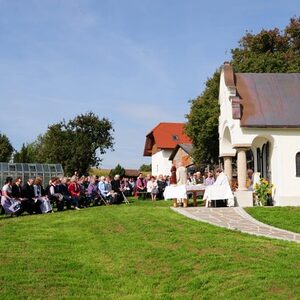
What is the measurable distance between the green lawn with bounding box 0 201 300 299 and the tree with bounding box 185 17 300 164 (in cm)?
2301

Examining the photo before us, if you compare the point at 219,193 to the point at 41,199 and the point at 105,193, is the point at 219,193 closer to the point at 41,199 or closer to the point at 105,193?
the point at 105,193

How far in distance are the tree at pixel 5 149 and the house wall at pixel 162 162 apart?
75.5 ft

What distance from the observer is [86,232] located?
14570 mm

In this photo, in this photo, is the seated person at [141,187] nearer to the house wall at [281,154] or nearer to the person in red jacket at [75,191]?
the person in red jacket at [75,191]

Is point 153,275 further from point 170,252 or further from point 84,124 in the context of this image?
point 84,124

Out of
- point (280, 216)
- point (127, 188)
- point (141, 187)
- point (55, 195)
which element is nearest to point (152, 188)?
point (141, 187)

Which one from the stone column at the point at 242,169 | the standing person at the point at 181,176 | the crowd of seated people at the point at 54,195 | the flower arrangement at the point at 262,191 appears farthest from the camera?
the stone column at the point at 242,169

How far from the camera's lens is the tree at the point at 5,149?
8080cm

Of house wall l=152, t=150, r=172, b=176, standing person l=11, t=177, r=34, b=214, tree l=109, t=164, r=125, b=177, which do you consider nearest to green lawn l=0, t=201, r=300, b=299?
standing person l=11, t=177, r=34, b=214

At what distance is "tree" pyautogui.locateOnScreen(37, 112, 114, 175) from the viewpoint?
6562 centimetres

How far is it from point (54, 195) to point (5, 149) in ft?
205

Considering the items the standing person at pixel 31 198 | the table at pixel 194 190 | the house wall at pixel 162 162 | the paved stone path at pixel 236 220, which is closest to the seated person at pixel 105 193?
the table at pixel 194 190

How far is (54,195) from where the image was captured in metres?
21.7

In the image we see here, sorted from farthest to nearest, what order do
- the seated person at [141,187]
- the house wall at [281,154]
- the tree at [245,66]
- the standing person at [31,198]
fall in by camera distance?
the tree at [245,66], the seated person at [141,187], the house wall at [281,154], the standing person at [31,198]
